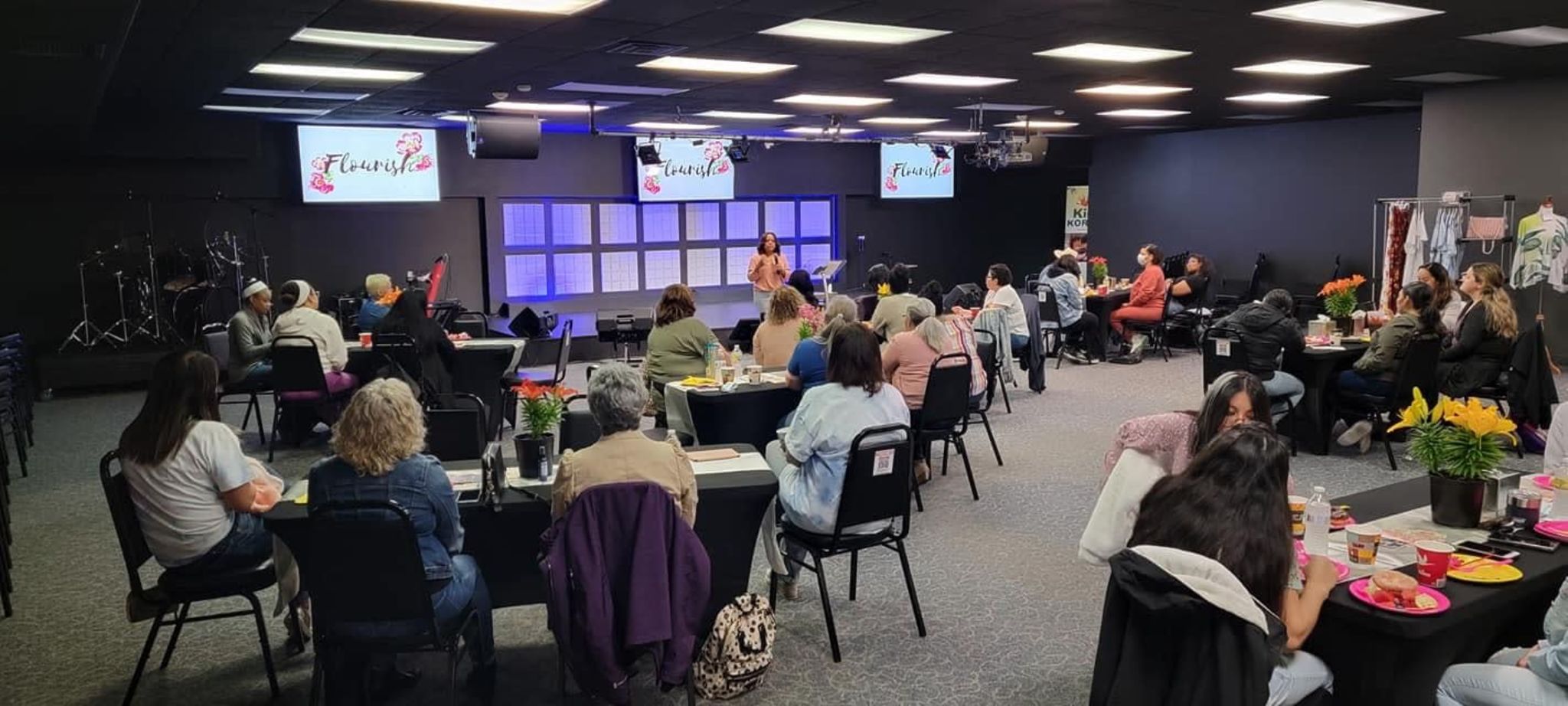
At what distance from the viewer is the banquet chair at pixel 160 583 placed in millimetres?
3449

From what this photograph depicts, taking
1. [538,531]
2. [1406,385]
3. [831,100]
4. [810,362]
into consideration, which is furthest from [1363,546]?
[831,100]

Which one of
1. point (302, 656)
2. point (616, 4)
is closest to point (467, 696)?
point (302, 656)

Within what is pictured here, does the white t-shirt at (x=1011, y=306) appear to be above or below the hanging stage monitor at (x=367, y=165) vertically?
below

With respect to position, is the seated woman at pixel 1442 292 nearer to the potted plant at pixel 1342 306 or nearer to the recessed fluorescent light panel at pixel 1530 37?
the potted plant at pixel 1342 306

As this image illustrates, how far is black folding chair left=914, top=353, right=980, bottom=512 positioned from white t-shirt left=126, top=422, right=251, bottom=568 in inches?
134

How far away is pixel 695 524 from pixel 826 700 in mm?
738

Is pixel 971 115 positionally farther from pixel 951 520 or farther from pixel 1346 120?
pixel 951 520

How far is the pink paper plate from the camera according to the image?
101 inches

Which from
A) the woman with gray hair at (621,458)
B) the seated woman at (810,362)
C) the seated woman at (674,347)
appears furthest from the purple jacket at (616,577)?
the seated woman at (674,347)

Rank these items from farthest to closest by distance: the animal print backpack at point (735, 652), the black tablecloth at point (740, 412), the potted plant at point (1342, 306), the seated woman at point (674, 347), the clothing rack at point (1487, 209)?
the clothing rack at point (1487, 209) < the potted plant at point (1342, 306) < the seated woman at point (674, 347) < the black tablecloth at point (740, 412) < the animal print backpack at point (735, 652)

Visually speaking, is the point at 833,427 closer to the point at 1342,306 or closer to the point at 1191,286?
the point at 1342,306

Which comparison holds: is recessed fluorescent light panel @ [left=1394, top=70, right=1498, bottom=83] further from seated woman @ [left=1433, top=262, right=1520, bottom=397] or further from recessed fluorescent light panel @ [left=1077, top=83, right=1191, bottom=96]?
seated woman @ [left=1433, top=262, right=1520, bottom=397]

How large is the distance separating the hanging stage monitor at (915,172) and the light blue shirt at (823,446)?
12.8 metres

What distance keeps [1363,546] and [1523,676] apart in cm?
46
